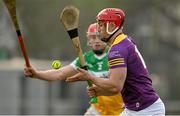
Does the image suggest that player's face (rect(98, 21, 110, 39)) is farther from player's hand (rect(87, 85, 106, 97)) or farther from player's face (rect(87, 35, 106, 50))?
player's face (rect(87, 35, 106, 50))

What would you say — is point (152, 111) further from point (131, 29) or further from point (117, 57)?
point (131, 29)

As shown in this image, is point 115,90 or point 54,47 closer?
point 115,90

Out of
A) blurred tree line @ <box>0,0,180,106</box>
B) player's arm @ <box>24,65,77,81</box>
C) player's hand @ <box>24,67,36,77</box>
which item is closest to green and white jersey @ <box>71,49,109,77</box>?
player's arm @ <box>24,65,77,81</box>

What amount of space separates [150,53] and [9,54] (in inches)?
205

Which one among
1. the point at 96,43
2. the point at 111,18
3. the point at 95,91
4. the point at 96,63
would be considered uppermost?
the point at 111,18

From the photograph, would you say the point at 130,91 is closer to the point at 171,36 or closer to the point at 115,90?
the point at 115,90

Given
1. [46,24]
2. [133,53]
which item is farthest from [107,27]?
[46,24]

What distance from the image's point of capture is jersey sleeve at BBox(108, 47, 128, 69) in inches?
467

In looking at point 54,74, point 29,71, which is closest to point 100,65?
point 54,74

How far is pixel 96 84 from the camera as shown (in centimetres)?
1191

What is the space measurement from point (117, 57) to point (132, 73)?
391mm

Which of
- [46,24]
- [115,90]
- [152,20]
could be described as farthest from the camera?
[152,20]

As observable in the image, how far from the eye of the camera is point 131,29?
117 feet

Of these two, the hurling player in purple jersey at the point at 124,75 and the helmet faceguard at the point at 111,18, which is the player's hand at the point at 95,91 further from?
the helmet faceguard at the point at 111,18
